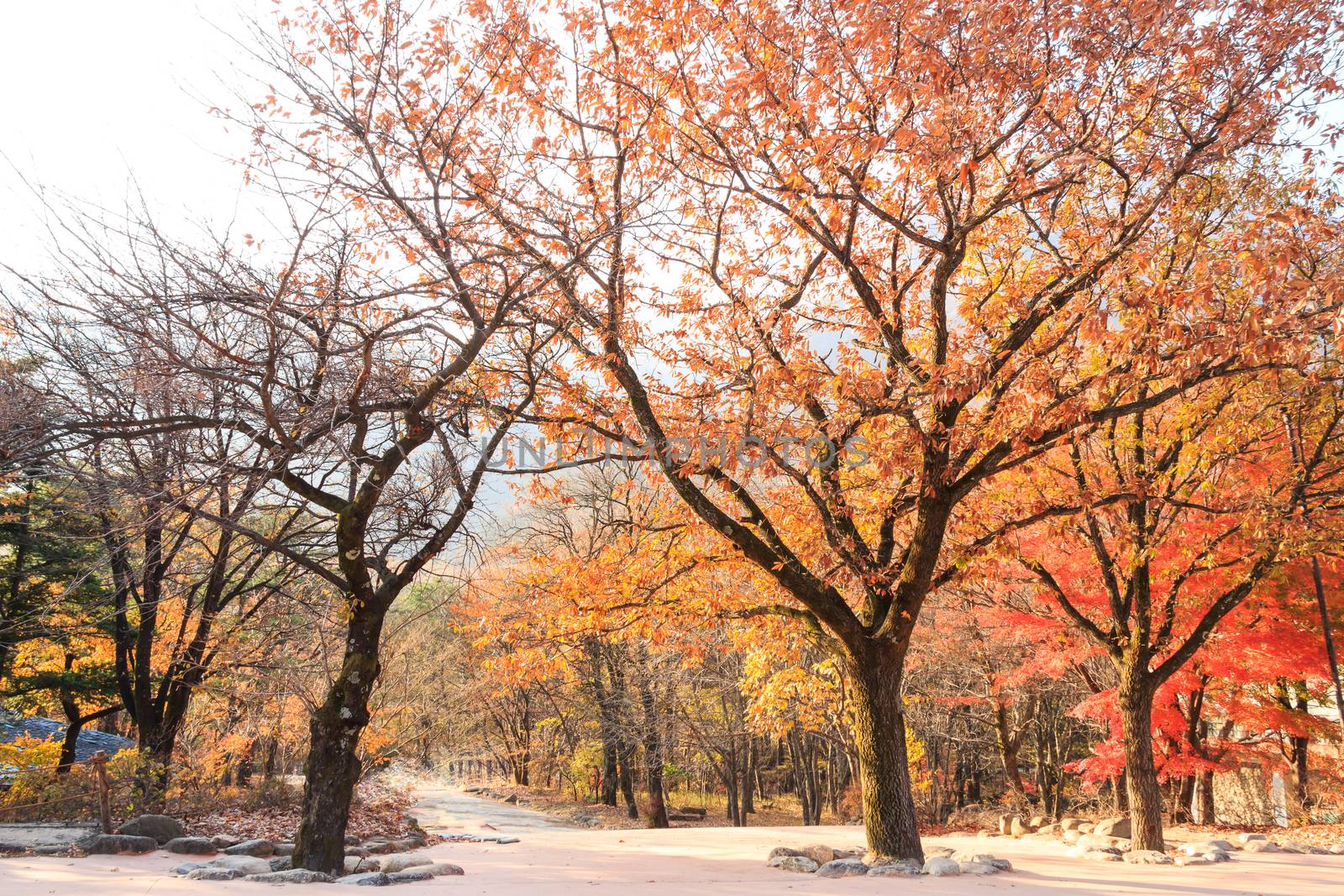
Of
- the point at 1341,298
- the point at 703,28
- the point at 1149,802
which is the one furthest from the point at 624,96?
the point at 1149,802

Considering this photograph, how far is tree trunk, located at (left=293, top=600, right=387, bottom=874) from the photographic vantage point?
7.22 meters

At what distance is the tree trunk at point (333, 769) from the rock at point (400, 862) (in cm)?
152

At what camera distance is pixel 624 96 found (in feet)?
25.0

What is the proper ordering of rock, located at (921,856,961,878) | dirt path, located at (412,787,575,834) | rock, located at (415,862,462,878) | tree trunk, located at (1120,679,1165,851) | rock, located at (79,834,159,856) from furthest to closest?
dirt path, located at (412,787,575,834), tree trunk, located at (1120,679,1165,851), rock, located at (79,834,159,856), rock, located at (415,862,462,878), rock, located at (921,856,961,878)

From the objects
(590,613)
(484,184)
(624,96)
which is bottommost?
(590,613)

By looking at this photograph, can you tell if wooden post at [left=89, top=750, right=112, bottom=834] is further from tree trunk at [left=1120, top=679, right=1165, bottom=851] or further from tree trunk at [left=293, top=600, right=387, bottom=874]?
tree trunk at [left=1120, top=679, right=1165, bottom=851]

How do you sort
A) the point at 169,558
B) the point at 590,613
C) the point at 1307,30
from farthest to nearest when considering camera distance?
the point at 169,558 → the point at 590,613 → the point at 1307,30

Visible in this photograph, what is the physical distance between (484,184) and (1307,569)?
1281 cm

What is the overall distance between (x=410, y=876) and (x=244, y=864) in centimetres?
173

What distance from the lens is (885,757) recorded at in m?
7.68

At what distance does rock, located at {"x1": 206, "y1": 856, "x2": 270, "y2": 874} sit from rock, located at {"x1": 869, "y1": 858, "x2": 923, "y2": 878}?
574cm

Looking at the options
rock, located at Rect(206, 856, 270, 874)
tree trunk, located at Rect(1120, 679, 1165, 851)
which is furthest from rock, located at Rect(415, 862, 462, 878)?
tree trunk, located at Rect(1120, 679, 1165, 851)

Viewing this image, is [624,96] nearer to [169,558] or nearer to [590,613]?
[590,613]

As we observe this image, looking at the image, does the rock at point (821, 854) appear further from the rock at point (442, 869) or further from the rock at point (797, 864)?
the rock at point (442, 869)
